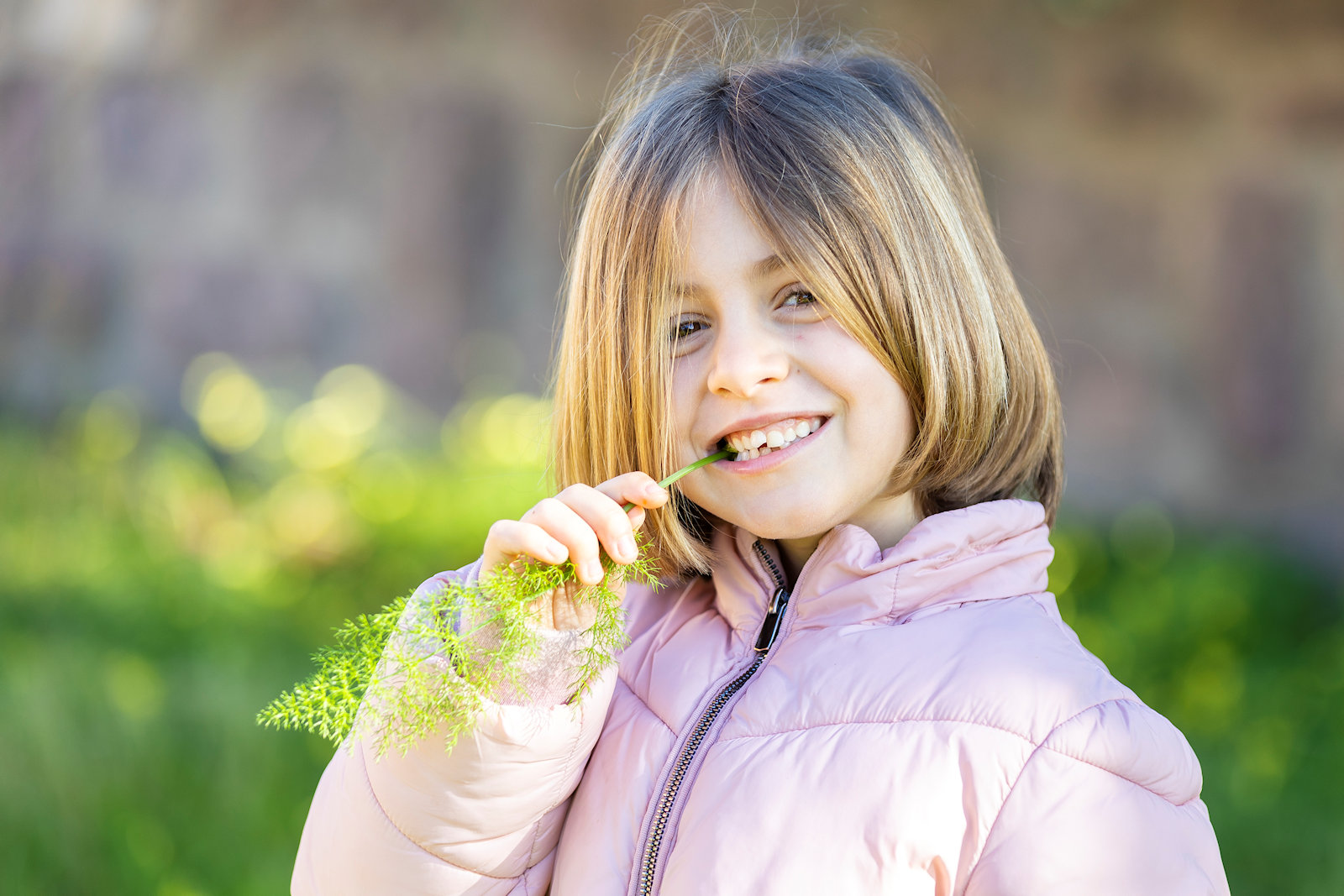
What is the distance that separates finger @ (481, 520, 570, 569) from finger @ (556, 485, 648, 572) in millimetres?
41

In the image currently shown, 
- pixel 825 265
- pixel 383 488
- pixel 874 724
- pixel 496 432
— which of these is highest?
pixel 825 265

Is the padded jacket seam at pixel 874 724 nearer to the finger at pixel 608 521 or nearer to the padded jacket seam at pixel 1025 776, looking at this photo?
the padded jacket seam at pixel 1025 776

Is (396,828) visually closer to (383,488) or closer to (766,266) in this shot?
(766,266)

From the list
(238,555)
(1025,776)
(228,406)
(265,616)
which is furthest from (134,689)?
(1025,776)

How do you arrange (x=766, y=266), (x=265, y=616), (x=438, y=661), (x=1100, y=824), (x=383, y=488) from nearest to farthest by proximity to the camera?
(x=1100, y=824) < (x=438, y=661) < (x=766, y=266) < (x=265, y=616) < (x=383, y=488)

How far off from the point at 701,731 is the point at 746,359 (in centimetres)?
43

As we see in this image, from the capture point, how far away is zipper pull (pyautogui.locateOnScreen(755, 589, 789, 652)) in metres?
1.39

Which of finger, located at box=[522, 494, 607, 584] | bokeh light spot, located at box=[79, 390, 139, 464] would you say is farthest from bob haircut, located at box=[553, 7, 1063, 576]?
bokeh light spot, located at box=[79, 390, 139, 464]

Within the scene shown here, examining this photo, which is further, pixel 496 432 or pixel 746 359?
pixel 496 432

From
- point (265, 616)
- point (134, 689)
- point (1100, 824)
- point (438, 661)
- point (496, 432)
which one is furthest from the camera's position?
point (496, 432)

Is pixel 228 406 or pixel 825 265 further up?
pixel 825 265

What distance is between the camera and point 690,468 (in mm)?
1337

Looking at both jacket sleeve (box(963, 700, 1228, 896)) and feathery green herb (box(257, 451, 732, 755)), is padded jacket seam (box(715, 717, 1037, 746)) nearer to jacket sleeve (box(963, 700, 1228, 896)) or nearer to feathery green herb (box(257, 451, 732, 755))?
jacket sleeve (box(963, 700, 1228, 896))

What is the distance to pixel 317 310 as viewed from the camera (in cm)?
439
